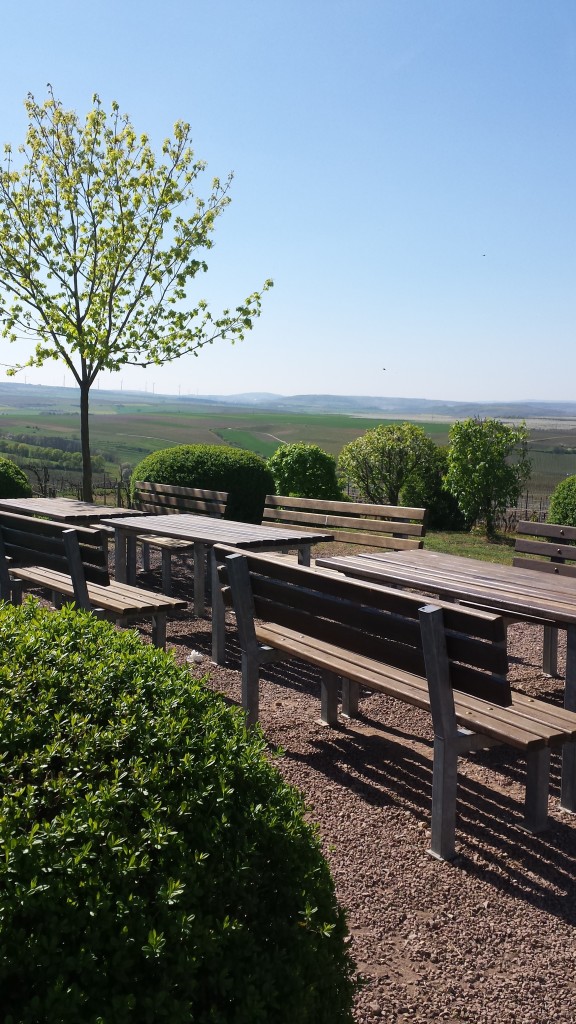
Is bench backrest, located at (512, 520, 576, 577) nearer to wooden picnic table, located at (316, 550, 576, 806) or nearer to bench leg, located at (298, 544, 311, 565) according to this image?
wooden picnic table, located at (316, 550, 576, 806)

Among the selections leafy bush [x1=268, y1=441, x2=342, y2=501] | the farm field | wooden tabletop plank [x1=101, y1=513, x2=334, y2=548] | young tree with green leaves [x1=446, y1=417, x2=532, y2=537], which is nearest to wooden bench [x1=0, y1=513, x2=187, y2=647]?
wooden tabletop plank [x1=101, y1=513, x2=334, y2=548]

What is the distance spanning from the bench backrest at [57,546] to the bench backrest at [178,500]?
3.57 m

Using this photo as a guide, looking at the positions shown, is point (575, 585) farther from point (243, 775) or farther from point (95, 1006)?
point (95, 1006)

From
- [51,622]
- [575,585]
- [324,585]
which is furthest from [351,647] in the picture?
[575,585]

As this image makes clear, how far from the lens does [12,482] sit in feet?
42.7

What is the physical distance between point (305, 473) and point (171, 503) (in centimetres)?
605

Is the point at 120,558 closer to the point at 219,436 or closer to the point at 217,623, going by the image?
the point at 217,623

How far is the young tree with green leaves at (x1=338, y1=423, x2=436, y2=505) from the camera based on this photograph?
18.5 metres

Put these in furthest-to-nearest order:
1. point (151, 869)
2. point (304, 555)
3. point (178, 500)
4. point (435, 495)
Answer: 1. point (435, 495)
2. point (178, 500)
3. point (304, 555)
4. point (151, 869)

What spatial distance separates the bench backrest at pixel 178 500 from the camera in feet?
33.9

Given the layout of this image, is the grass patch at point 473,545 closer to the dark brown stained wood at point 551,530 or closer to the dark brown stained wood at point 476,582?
the dark brown stained wood at point 551,530

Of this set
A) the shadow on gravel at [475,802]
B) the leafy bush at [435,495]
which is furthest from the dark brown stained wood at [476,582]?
the leafy bush at [435,495]

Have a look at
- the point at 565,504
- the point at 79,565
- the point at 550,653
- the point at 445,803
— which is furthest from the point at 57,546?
the point at 565,504

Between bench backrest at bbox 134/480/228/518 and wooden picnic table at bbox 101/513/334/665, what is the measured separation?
3.16 feet
